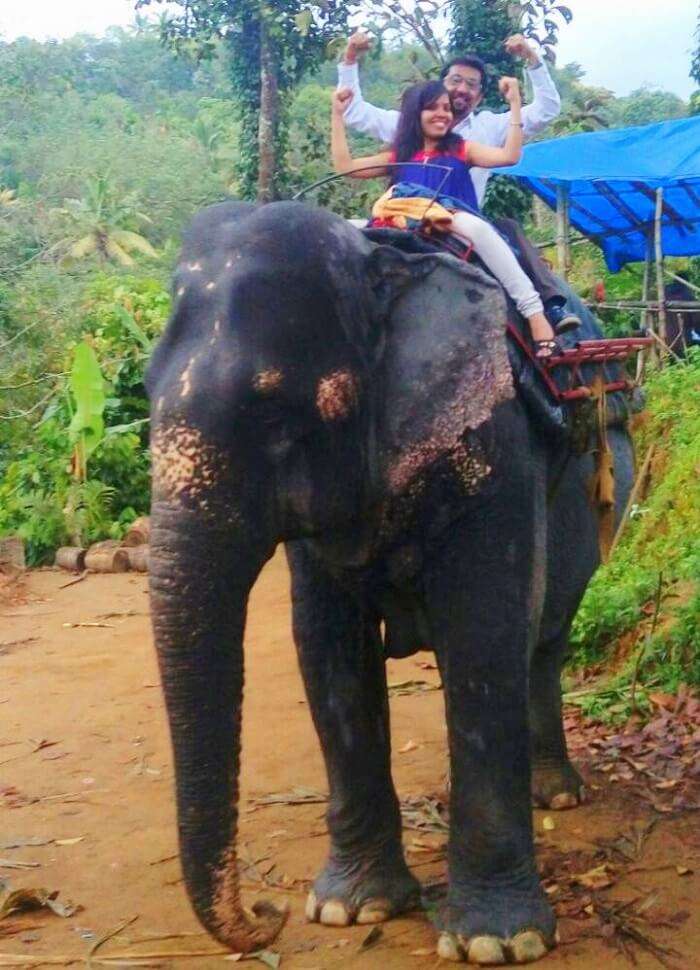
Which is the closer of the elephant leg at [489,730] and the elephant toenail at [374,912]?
the elephant leg at [489,730]

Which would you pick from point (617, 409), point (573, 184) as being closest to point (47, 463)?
point (573, 184)

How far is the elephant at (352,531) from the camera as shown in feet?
11.1

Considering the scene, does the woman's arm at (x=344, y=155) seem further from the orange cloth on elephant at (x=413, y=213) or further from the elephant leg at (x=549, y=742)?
the elephant leg at (x=549, y=742)

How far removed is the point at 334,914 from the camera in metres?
4.36

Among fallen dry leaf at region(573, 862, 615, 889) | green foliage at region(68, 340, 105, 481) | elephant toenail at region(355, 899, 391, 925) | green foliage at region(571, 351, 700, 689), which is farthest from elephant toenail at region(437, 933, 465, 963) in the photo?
green foliage at region(68, 340, 105, 481)

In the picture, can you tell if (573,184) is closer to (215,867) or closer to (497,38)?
(497,38)

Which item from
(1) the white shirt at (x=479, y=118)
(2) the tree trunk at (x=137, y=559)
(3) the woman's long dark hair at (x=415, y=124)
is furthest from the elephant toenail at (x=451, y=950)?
(2) the tree trunk at (x=137, y=559)

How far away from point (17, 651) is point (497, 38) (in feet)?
33.0

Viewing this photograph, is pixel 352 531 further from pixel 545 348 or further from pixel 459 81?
pixel 459 81

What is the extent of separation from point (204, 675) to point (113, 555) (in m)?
8.43

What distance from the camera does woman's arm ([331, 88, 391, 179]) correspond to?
4.67 m

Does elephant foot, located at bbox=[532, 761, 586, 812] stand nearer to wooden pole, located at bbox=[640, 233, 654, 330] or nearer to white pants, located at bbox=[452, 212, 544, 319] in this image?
white pants, located at bbox=[452, 212, 544, 319]

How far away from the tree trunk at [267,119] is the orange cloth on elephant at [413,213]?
13647 millimetres

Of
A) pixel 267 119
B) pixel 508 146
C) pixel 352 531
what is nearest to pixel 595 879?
pixel 352 531
